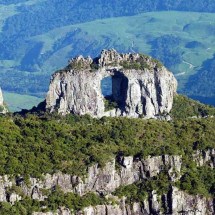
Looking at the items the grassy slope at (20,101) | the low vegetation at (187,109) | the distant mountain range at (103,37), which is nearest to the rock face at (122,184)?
the low vegetation at (187,109)

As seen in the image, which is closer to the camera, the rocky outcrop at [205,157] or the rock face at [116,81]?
the rocky outcrop at [205,157]

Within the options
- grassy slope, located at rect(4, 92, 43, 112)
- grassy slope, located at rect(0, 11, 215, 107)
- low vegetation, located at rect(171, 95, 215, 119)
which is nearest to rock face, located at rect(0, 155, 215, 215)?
low vegetation, located at rect(171, 95, 215, 119)

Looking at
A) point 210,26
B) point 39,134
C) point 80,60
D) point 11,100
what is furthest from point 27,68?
point 39,134

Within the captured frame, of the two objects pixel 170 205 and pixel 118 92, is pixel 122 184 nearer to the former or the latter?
pixel 170 205

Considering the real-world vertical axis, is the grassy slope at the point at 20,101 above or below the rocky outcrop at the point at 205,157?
above

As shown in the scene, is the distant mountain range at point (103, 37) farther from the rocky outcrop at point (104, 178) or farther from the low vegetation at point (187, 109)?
the rocky outcrop at point (104, 178)

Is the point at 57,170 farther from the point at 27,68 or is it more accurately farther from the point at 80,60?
the point at 27,68
